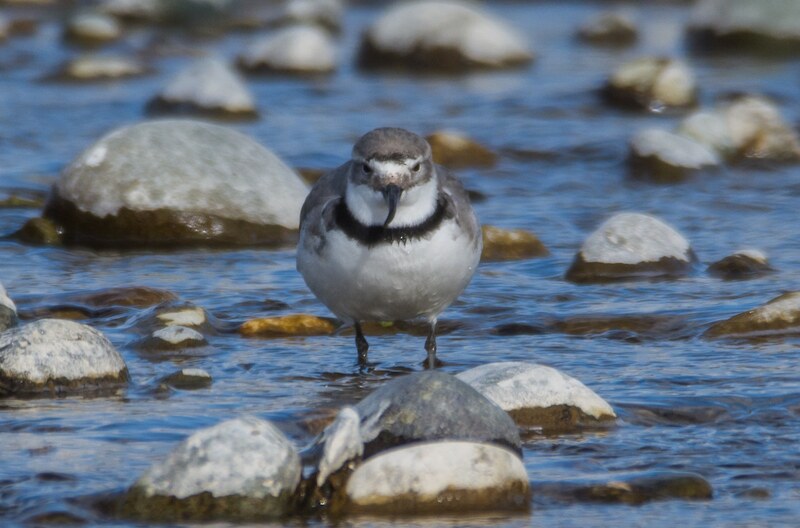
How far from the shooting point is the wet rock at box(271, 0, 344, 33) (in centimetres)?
2123

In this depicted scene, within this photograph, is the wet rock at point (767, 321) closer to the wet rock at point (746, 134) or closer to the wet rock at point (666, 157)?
the wet rock at point (666, 157)

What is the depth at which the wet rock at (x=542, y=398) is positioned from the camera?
552cm

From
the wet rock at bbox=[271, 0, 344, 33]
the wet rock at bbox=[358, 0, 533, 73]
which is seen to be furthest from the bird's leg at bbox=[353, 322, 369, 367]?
the wet rock at bbox=[271, 0, 344, 33]

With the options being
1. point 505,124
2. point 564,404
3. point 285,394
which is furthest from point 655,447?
point 505,124

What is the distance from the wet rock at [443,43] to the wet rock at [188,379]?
11109mm

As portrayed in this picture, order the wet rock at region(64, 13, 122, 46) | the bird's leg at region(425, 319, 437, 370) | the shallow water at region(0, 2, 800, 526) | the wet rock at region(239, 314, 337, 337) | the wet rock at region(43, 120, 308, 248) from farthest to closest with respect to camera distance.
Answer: the wet rock at region(64, 13, 122, 46), the wet rock at region(43, 120, 308, 248), the wet rock at region(239, 314, 337, 337), the bird's leg at region(425, 319, 437, 370), the shallow water at region(0, 2, 800, 526)

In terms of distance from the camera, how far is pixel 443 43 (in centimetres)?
1695

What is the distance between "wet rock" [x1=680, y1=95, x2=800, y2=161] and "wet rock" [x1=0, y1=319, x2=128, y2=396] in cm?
708

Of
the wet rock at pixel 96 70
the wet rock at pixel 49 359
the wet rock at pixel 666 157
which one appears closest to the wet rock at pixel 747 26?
the wet rock at pixel 666 157

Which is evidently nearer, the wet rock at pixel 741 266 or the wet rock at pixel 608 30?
the wet rock at pixel 741 266

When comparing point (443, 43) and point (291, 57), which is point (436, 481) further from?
point (443, 43)

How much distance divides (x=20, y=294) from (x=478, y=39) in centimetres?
999

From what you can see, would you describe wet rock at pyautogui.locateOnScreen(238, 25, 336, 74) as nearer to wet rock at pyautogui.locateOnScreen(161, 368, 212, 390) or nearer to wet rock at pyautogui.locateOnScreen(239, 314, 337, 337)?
wet rock at pyautogui.locateOnScreen(239, 314, 337, 337)

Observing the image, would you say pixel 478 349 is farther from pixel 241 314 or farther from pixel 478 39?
pixel 478 39
